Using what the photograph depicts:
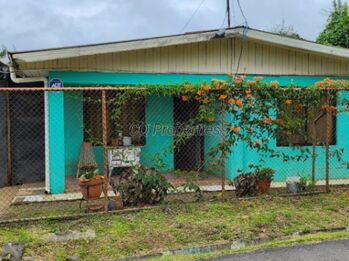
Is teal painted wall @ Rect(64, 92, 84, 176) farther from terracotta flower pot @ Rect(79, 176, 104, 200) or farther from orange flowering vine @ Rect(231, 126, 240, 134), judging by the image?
orange flowering vine @ Rect(231, 126, 240, 134)

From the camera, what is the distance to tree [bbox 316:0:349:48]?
1461 centimetres

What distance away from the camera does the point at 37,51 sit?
23.6 feet

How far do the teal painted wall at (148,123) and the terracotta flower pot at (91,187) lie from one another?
963 mm

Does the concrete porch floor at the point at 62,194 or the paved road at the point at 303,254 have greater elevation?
the concrete porch floor at the point at 62,194

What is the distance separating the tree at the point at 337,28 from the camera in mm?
14609

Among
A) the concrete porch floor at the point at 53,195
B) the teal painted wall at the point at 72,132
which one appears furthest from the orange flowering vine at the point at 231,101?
the teal painted wall at the point at 72,132

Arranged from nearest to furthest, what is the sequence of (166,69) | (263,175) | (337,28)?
(263,175), (166,69), (337,28)

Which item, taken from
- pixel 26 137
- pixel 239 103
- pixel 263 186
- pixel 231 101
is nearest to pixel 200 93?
pixel 231 101

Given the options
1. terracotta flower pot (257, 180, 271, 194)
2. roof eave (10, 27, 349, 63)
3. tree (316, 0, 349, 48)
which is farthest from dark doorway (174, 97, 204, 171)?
tree (316, 0, 349, 48)

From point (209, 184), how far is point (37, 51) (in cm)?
436

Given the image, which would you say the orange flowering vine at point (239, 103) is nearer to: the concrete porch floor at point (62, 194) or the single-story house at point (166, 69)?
the concrete porch floor at point (62, 194)

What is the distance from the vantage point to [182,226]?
219 inches

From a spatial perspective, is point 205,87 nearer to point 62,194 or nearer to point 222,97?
point 222,97

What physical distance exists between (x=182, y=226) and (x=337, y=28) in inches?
482
